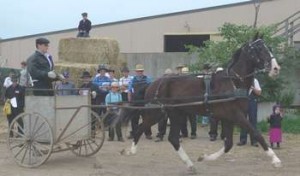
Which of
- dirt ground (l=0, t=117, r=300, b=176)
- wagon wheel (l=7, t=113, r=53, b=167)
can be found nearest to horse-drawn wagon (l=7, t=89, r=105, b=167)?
wagon wheel (l=7, t=113, r=53, b=167)

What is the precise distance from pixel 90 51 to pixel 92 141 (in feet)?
29.9

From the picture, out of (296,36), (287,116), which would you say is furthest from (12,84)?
(296,36)

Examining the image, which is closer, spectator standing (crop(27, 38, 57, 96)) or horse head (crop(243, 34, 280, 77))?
horse head (crop(243, 34, 280, 77))

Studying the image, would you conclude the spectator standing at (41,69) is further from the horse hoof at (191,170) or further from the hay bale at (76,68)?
the hay bale at (76,68)

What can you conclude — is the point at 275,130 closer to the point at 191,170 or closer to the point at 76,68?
the point at 191,170

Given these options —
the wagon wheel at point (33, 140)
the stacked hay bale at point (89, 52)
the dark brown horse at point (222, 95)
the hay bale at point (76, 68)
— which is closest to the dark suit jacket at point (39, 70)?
the wagon wheel at point (33, 140)

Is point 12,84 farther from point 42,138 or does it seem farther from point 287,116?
point 287,116

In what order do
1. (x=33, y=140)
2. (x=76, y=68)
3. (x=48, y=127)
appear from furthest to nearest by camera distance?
(x=76, y=68), (x=33, y=140), (x=48, y=127)

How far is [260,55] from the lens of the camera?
10305 millimetres

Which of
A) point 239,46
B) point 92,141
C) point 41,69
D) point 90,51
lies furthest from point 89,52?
point 41,69

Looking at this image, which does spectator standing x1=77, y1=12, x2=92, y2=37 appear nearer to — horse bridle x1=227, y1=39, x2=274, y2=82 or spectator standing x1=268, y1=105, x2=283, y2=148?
spectator standing x1=268, y1=105, x2=283, y2=148

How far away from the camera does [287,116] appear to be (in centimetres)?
1850

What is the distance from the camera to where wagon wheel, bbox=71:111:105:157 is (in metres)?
11.6

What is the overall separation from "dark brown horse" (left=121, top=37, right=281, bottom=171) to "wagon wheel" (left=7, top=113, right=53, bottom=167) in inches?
72.4
